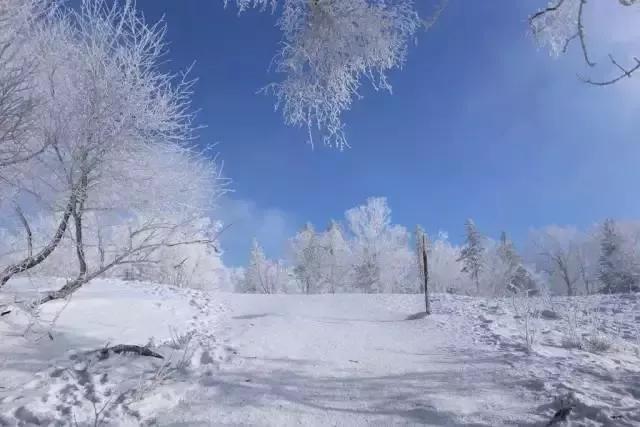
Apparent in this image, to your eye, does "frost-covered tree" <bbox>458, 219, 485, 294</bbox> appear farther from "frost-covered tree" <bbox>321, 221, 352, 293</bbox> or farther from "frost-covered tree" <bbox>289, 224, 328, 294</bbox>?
"frost-covered tree" <bbox>289, 224, 328, 294</bbox>

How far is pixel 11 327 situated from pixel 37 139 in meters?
2.79

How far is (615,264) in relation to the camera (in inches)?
1287

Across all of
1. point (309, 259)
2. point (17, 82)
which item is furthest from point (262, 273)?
point (17, 82)

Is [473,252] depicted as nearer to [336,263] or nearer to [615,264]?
[615,264]

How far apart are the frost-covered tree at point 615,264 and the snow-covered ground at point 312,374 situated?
98.9 ft

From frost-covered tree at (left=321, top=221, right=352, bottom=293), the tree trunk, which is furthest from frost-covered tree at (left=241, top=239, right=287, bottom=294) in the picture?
the tree trunk

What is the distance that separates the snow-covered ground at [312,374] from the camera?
3143mm

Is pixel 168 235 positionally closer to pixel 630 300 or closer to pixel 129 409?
pixel 129 409

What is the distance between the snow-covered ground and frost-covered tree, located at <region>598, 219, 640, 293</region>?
30138 millimetres

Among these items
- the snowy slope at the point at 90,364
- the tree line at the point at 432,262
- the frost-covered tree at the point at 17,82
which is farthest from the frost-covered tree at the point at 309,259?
the frost-covered tree at the point at 17,82

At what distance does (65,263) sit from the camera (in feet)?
20.2

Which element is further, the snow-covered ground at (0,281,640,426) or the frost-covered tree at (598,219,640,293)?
the frost-covered tree at (598,219,640,293)

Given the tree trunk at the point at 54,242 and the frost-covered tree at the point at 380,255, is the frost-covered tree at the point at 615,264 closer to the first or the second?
the frost-covered tree at the point at 380,255

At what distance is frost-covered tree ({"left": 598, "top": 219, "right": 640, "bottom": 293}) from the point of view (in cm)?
3103
